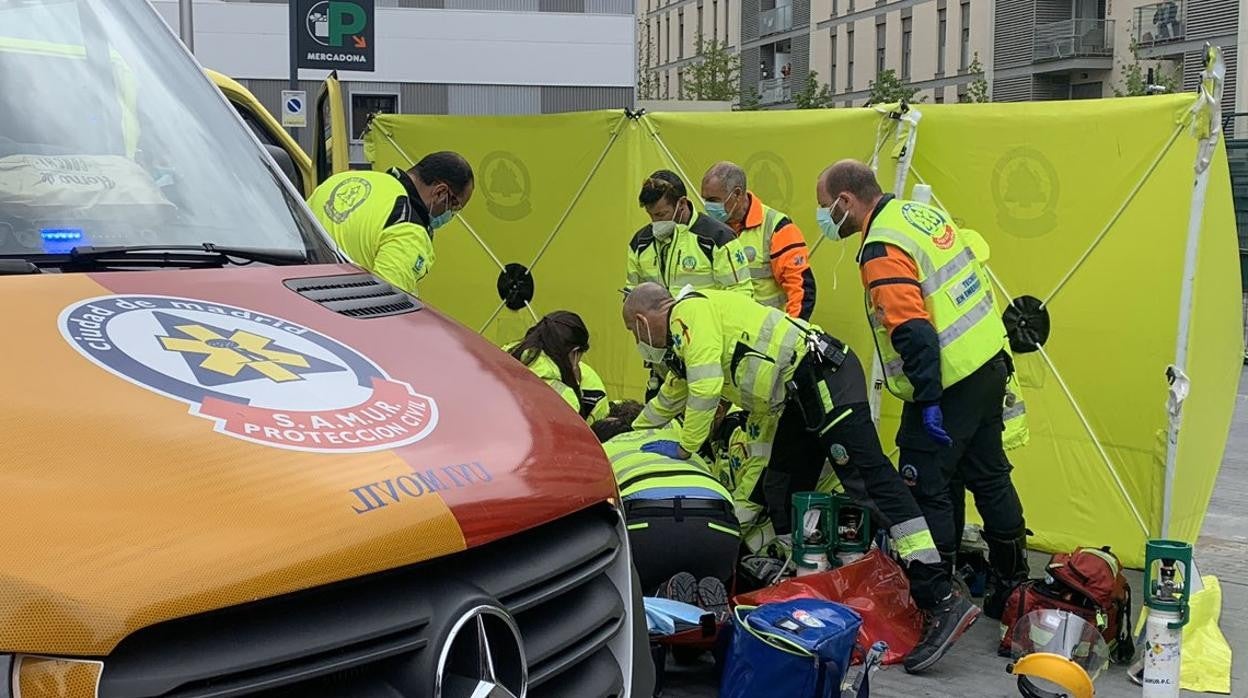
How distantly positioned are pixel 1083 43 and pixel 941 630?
40.5 m

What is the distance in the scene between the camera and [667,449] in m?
5.73

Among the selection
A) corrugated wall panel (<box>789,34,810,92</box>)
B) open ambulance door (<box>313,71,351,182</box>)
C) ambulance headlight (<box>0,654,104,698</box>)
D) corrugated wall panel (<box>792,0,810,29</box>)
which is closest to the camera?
ambulance headlight (<box>0,654,104,698</box>)

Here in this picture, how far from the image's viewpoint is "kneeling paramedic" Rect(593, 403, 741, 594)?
5.10 metres

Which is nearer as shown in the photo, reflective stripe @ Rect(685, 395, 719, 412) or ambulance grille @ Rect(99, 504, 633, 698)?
ambulance grille @ Rect(99, 504, 633, 698)

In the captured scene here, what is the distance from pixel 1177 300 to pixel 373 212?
356 centimetres

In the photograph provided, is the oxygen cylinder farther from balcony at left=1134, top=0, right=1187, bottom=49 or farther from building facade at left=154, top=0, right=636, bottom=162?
balcony at left=1134, top=0, right=1187, bottom=49

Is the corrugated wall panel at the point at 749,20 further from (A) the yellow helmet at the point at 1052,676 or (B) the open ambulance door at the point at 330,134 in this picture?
(A) the yellow helmet at the point at 1052,676

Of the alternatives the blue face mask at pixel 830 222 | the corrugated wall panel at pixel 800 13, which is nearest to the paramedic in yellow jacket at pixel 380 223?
the blue face mask at pixel 830 222

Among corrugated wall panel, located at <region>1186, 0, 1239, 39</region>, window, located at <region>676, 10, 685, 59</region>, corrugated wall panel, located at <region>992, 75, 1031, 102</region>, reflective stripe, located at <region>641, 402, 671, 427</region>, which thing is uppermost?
window, located at <region>676, 10, 685, 59</region>

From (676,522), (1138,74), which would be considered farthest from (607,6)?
(676,522)

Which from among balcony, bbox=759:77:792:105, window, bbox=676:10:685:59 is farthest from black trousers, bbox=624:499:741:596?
window, bbox=676:10:685:59

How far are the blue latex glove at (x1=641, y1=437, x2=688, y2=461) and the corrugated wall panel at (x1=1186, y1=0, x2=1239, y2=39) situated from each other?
35114 mm

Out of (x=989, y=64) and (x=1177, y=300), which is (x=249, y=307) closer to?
(x=1177, y=300)

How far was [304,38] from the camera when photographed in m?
11.9
